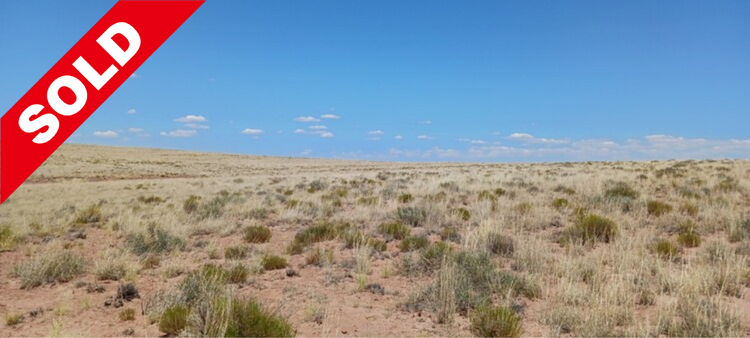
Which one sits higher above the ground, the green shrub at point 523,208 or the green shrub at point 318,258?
the green shrub at point 523,208

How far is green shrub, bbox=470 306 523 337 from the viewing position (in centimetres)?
436

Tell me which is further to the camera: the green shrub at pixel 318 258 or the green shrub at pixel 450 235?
the green shrub at pixel 450 235

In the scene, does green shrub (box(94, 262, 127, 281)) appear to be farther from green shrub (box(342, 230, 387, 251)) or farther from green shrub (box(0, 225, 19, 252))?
green shrub (box(0, 225, 19, 252))

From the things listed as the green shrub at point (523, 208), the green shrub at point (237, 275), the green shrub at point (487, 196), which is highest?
the green shrub at point (487, 196)

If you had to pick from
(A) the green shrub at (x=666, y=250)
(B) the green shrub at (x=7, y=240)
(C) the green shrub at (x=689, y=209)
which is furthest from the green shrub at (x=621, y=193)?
(B) the green shrub at (x=7, y=240)

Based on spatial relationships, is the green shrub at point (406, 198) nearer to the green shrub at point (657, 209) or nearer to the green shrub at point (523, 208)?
the green shrub at point (523, 208)

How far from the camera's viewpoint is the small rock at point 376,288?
5949 millimetres

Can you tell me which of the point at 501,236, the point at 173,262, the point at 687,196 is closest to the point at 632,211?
the point at 687,196

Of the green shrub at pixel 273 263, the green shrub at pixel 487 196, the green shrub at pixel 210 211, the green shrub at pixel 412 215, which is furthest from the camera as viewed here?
the green shrub at pixel 487 196

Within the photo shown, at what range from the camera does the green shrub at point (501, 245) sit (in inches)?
305

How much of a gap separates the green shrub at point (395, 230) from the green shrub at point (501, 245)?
2076mm

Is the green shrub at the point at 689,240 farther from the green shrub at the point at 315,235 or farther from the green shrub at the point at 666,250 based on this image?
the green shrub at the point at 315,235

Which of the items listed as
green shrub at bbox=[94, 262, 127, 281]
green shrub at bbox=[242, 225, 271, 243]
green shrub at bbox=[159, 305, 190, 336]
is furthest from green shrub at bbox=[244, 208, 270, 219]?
green shrub at bbox=[159, 305, 190, 336]

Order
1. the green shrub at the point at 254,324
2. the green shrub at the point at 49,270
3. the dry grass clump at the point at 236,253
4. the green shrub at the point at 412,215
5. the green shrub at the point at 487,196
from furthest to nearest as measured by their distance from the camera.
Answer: the green shrub at the point at 487,196 < the green shrub at the point at 412,215 < the dry grass clump at the point at 236,253 < the green shrub at the point at 49,270 < the green shrub at the point at 254,324
